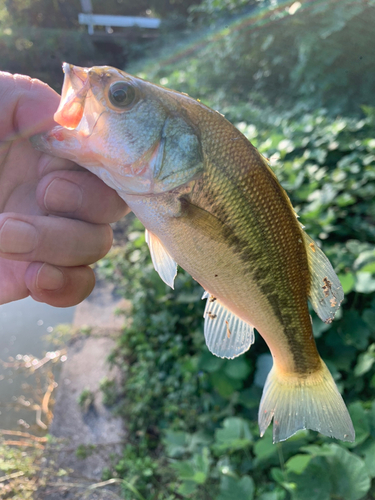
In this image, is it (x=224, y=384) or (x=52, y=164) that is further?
(x=224, y=384)

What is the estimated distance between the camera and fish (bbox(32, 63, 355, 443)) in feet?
3.07

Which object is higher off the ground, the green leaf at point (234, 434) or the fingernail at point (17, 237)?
the fingernail at point (17, 237)

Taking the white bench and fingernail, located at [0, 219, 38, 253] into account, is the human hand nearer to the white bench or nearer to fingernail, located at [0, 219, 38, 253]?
fingernail, located at [0, 219, 38, 253]

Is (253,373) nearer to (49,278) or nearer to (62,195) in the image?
(49,278)

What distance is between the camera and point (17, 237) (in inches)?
38.7

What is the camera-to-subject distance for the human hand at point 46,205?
1057 millimetres

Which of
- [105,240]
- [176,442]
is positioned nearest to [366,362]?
[176,442]

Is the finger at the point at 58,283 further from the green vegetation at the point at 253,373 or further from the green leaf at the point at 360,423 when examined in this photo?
the green leaf at the point at 360,423

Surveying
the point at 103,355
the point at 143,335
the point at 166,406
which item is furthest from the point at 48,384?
the point at 166,406

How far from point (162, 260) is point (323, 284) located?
51cm

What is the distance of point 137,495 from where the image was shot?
2084 millimetres

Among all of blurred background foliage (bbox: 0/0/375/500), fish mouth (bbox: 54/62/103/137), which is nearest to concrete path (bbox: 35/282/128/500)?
blurred background foliage (bbox: 0/0/375/500)

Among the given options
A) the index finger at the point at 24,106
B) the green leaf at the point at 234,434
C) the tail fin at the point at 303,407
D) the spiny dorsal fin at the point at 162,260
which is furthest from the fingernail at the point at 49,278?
the green leaf at the point at 234,434

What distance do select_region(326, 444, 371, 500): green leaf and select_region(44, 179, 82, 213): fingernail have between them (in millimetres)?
1448
